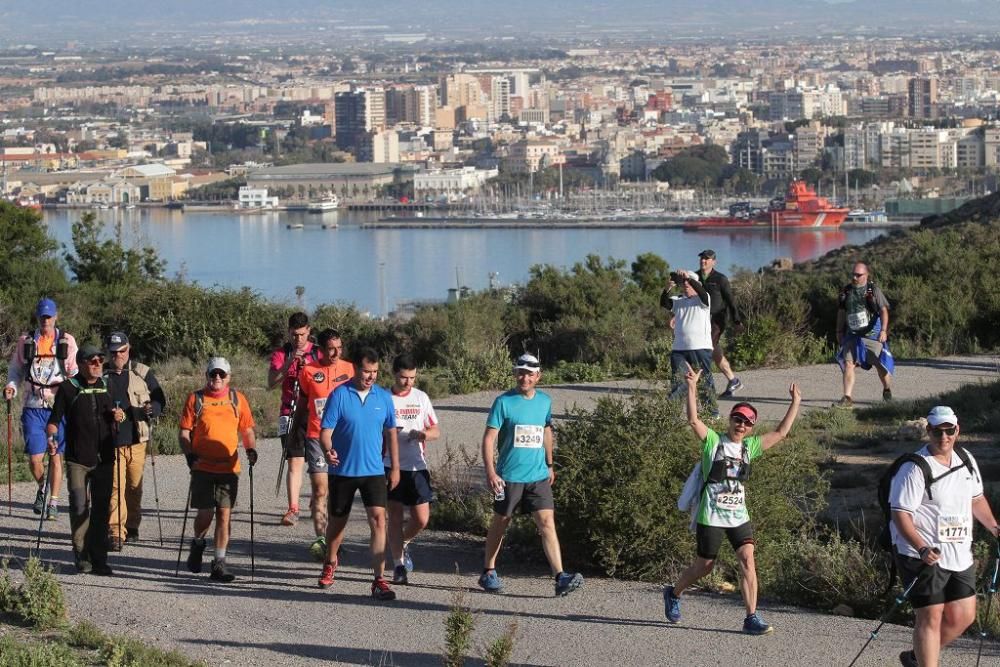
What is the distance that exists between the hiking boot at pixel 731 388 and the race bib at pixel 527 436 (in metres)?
4.91

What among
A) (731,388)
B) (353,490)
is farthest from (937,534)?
(731,388)

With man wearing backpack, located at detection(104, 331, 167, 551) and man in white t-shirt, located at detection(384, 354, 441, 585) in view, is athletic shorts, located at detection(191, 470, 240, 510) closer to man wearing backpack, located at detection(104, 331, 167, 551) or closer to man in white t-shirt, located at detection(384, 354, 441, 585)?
man wearing backpack, located at detection(104, 331, 167, 551)

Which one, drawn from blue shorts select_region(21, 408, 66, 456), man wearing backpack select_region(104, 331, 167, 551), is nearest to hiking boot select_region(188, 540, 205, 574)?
man wearing backpack select_region(104, 331, 167, 551)

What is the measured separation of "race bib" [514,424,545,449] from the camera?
6.48m

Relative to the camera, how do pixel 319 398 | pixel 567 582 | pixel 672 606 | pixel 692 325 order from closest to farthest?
pixel 672 606 < pixel 567 582 < pixel 319 398 < pixel 692 325

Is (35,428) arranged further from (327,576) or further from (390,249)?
(390,249)

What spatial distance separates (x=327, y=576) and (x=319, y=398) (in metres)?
0.93

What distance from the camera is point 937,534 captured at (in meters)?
5.28

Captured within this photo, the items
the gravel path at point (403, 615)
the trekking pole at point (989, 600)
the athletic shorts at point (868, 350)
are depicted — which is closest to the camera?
the trekking pole at point (989, 600)

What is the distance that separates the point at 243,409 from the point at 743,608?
6.75ft

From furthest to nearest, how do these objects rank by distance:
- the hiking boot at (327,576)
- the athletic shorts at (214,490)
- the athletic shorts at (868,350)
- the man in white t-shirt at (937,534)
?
1. the athletic shorts at (868,350)
2. the athletic shorts at (214,490)
3. the hiking boot at (327,576)
4. the man in white t-shirt at (937,534)

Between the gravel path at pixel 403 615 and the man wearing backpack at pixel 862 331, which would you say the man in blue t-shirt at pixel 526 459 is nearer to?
the gravel path at pixel 403 615

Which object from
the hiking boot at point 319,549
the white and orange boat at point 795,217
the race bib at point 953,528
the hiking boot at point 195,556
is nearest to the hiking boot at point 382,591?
the hiking boot at point 319,549

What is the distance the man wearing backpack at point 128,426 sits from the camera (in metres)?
7.25
